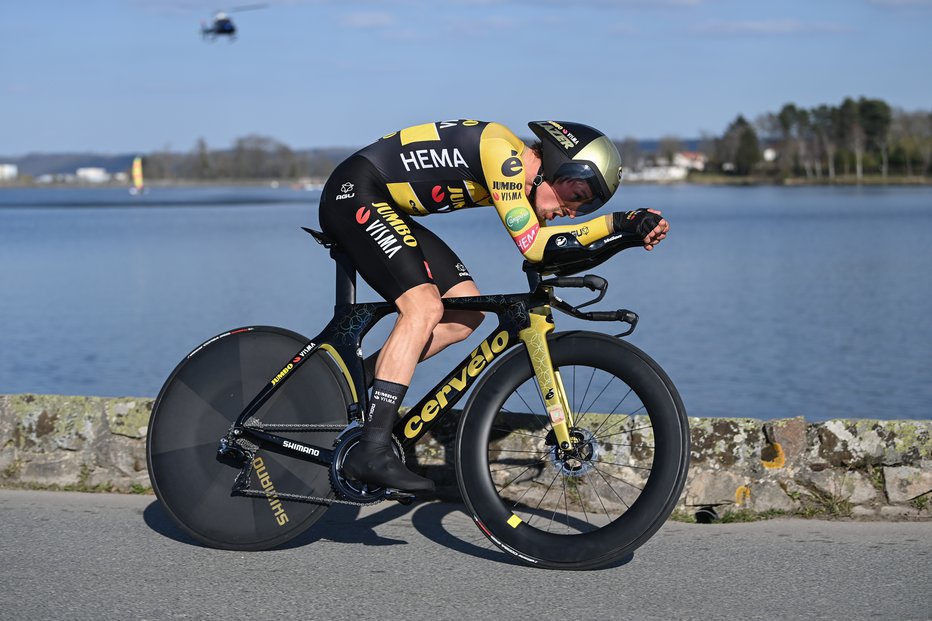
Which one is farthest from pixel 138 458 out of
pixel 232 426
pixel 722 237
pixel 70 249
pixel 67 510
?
pixel 722 237

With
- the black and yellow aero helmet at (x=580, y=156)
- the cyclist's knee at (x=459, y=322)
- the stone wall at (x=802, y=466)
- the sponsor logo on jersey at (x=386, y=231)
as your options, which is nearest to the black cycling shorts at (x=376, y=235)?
the sponsor logo on jersey at (x=386, y=231)

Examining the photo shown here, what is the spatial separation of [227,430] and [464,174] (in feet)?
5.30

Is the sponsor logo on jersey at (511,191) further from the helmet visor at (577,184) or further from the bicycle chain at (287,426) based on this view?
the bicycle chain at (287,426)

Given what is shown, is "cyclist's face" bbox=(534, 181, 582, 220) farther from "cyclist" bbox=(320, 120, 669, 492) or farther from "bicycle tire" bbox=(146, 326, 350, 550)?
"bicycle tire" bbox=(146, 326, 350, 550)

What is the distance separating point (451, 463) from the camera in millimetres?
5488

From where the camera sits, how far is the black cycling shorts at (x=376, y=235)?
4.79 m

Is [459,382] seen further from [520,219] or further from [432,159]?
[432,159]

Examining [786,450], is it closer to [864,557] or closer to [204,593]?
[864,557]

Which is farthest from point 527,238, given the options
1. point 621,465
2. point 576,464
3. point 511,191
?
point 621,465

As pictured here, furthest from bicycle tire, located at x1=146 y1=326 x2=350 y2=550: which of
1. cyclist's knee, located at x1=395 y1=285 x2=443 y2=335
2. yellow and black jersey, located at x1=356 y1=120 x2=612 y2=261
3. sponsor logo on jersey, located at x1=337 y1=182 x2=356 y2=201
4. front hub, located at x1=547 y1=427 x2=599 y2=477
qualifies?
front hub, located at x1=547 y1=427 x2=599 y2=477

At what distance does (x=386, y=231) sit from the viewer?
482 centimetres

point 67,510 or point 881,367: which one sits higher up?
point 67,510

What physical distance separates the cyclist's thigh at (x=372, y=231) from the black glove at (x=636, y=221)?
0.90 m

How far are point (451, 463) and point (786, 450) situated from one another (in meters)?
1.59
